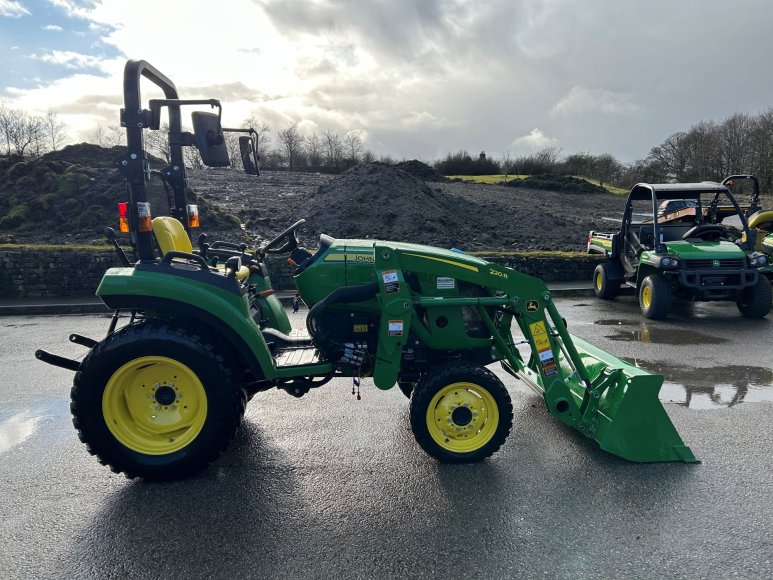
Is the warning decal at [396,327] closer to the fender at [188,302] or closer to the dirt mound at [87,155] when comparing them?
the fender at [188,302]

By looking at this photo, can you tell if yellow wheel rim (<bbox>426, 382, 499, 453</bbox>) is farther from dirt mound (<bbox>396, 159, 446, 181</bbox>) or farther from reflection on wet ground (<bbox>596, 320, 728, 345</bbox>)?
dirt mound (<bbox>396, 159, 446, 181</bbox>)

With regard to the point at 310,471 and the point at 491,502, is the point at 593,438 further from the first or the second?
the point at 310,471

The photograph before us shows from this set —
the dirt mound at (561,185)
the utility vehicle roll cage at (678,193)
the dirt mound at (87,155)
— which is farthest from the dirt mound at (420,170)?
the utility vehicle roll cage at (678,193)

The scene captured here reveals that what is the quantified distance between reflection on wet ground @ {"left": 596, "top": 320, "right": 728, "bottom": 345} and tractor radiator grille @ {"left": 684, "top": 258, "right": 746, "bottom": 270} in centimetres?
114

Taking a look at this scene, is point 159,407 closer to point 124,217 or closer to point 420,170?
point 124,217

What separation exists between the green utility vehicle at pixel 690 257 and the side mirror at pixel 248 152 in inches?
265

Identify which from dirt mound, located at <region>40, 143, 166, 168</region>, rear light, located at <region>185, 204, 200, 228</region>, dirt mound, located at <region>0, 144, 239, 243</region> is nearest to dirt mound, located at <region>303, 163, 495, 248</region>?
dirt mound, located at <region>0, 144, 239, 243</region>

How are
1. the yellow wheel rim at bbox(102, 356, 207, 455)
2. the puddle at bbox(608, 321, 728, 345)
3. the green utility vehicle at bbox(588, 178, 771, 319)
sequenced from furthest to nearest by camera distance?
the green utility vehicle at bbox(588, 178, 771, 319), the puddle at bbox(608, 321, 728, 345), the yellow wheel rim at bbox(102, 356, 207, 455)

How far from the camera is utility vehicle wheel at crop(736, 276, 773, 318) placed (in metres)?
8.27

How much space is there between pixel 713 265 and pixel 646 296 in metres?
1.04

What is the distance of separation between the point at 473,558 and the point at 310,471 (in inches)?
51.4

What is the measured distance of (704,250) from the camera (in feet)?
27.3

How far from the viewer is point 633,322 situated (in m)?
8.33

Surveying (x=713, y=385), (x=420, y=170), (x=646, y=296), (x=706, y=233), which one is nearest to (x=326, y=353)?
(x=713, y=385)
